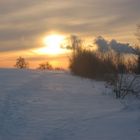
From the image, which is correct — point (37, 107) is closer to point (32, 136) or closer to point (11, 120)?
point (11, 120)

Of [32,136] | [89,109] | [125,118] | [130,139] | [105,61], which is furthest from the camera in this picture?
[105,61]

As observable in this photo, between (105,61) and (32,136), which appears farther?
(105,61)

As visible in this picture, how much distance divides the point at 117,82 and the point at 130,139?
13.6 meters

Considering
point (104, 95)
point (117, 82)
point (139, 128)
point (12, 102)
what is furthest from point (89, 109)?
point (117, 82)

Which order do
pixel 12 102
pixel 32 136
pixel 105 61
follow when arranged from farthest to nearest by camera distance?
1. pixel 105 61
2. pixel 12 102
3. pixel 32 136

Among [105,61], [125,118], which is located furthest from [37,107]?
[105,61]

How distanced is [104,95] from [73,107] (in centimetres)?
601

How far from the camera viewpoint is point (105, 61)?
1976 inches

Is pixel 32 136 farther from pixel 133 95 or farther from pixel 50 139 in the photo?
pixel 133 95

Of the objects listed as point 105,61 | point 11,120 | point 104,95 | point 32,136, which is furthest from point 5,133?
point 105,61

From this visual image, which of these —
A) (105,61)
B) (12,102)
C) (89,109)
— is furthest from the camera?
(105,61)

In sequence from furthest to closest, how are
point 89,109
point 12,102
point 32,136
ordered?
point 12,102 → point 89,109 → point 32,136

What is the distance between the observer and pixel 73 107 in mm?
16422

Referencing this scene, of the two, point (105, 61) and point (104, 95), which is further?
point (105, 61)
